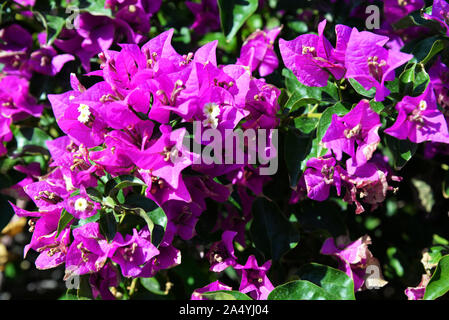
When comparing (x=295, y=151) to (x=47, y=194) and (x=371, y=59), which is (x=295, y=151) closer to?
(x=371, y=59)

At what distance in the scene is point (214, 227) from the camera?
1.33m

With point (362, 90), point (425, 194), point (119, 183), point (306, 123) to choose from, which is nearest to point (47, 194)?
point (119, 183)

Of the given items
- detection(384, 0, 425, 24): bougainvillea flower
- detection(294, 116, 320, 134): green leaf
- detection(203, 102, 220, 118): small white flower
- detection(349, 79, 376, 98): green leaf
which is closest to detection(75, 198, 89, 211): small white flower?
detection(203, 102, 220, 118): small white flower

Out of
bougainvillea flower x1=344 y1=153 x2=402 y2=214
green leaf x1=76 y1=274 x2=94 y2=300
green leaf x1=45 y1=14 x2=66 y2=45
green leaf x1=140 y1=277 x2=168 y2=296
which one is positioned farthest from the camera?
green leaf x1=140 y1=277 x2=168 y2=296

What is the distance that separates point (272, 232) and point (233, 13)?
610mm

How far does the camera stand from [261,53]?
1.36 meters

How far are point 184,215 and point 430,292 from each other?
0.60m

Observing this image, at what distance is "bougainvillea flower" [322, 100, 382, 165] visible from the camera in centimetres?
107

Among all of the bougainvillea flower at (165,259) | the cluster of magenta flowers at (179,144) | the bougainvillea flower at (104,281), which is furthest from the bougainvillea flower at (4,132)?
the bougainvillea flower at (165,259)

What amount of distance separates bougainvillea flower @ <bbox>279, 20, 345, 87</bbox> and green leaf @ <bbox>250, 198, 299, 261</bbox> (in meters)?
0.36

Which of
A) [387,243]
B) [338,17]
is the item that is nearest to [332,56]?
[338,17]

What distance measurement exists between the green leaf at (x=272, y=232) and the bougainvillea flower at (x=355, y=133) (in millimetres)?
279

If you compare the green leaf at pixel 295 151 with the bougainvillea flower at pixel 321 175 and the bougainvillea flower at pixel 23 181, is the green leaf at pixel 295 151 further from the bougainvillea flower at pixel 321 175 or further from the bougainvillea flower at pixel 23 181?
the bougainvillea flower at pixel 23 181

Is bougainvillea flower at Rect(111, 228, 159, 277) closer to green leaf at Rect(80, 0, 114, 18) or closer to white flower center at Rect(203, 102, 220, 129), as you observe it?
white flower center at Rect(203, 102, 220, 129)
